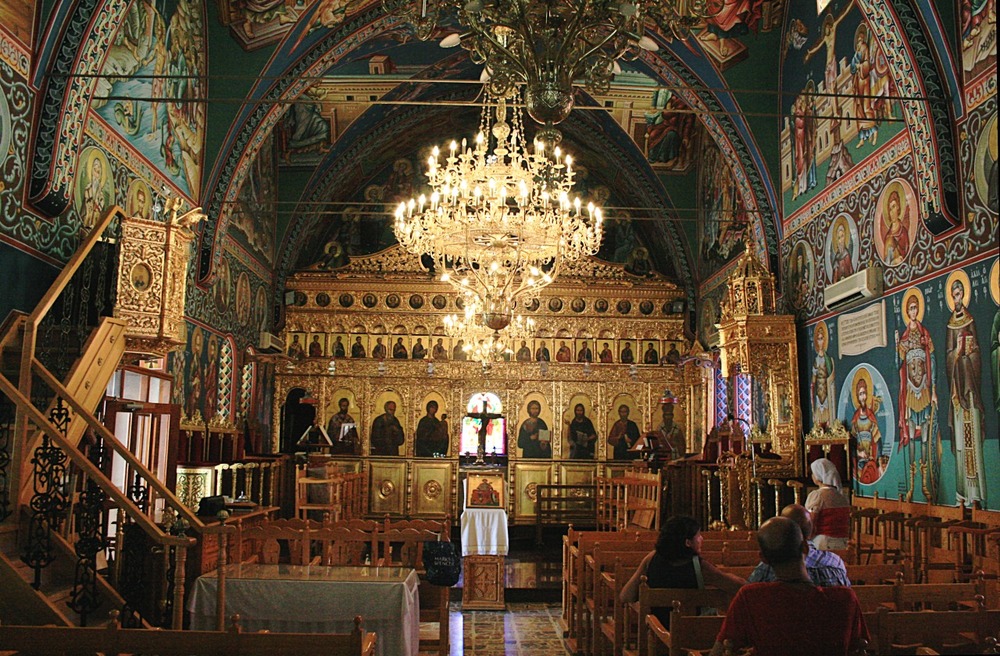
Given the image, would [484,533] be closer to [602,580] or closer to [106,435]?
[602,580]

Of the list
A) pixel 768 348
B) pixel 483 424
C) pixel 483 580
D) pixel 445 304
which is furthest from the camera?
pixel 445 304

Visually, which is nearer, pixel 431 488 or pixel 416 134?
pixel 431 488

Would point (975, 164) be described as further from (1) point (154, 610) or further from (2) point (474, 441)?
(2) point (474, 441)

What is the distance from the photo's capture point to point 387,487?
55.0 feet

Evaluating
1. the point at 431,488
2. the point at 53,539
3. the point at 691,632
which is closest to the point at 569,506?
the point at 431,488

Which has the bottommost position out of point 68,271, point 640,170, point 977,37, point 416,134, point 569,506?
point 569,506

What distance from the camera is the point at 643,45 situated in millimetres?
12711

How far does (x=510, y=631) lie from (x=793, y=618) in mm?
5996

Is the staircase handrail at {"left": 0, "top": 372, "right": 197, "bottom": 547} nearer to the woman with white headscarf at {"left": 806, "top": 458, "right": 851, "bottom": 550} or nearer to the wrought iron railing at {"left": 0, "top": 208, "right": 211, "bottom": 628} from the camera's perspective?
the wrought iron railing at {"left": 0, "top": 208, "right": 211, "bottom": 628}

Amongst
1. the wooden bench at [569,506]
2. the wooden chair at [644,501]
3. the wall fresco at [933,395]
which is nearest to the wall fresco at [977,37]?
the wall fresco at [933,395]

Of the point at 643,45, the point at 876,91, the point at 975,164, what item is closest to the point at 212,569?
the point at 975,164

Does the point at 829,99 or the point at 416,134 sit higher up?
the point at 416,134

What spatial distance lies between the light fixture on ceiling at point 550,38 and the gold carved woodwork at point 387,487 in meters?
11.8

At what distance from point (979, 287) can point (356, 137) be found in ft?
38.8
